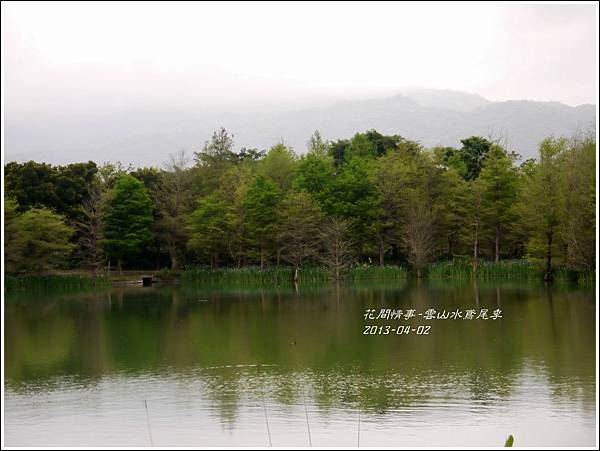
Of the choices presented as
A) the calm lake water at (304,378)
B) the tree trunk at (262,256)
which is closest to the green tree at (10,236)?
the tree trunk at (262,256)

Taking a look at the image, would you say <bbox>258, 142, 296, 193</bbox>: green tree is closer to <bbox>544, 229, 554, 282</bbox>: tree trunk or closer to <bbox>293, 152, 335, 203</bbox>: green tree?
<bbox>293, 152, 335, 203</bbox>: green tree

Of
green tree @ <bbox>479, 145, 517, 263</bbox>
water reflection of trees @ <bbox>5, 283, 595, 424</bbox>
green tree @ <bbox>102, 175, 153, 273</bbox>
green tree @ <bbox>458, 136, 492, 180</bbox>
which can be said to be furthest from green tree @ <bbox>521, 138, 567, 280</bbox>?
green tree @ <bbox>102, 175, 153, 273</bbox>

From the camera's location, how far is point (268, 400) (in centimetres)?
898

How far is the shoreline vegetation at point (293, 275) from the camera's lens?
101 feet

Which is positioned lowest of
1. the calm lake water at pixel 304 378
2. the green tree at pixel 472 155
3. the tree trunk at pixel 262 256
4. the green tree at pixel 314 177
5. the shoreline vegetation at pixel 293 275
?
the calm lake water at pixel 304 378

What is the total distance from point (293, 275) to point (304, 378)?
73.5ft

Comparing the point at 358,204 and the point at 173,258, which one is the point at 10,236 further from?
the point at 358,204

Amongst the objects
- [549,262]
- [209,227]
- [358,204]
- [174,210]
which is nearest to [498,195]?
[358,204]

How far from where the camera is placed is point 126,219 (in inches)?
1414

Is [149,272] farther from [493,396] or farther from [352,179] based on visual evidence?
[493,396]

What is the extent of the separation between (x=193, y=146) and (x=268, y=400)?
125 meters

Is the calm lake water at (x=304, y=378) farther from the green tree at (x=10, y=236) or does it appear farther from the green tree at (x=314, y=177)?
the green tree at (x=314, y=177)

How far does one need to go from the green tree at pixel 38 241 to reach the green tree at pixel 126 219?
342 cm

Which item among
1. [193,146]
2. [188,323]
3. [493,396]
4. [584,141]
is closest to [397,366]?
[493,396]
